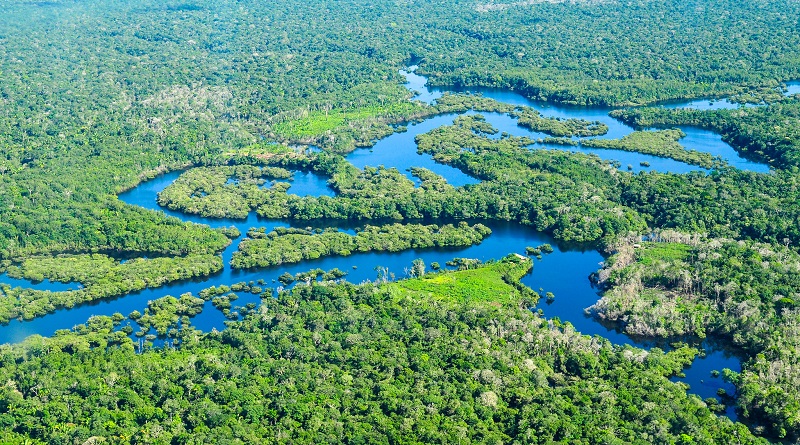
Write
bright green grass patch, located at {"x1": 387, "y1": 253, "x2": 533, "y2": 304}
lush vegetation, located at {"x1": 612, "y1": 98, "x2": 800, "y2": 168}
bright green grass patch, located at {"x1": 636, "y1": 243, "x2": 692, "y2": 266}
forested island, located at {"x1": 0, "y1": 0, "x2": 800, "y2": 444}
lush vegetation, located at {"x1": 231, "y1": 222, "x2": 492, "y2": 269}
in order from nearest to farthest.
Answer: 1. forested island, located at {"x1": 0, "y1": 0, "x2": 800, "y2": 444}
2. bright green grass patch, located at {"x1": 387, "y1": 253, "x2": 533, "y2": 304}
3. bright green grass patch, located at {"x1": 636, "y1": 243, "x2": 692, "y2": 266}
4. lush vegetation, located at {"x1": 231, "y1": 222, "x2": 492, "y2": 269}
5. lush vegetation, located at {"x1": 612, "y1": 98, "x2": 800, "y2": 168}

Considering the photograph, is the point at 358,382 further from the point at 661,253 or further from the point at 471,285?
the point at 661,253

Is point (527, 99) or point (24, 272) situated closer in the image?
point (24, 272)

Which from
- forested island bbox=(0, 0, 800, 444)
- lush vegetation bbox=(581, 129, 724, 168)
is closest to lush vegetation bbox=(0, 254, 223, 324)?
forested island bbox=(0, 0, 800, 444)

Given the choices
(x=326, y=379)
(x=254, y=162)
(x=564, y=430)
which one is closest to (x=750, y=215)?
(x=564, y=430)

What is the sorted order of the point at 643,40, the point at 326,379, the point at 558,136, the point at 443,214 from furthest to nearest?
the point at 643,40 → the point at 558,136 → the point at 443,214 → the point at 326,379

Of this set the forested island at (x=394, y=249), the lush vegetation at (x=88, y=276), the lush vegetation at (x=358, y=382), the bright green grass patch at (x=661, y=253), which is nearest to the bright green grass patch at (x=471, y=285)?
the forested island at (x=394, y=249)

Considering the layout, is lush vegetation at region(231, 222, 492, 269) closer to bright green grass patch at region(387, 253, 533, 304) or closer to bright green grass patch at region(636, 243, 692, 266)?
bright green grass patch at region(387, 253, 533, 304)

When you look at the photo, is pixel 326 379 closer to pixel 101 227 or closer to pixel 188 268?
pixel 188 268
